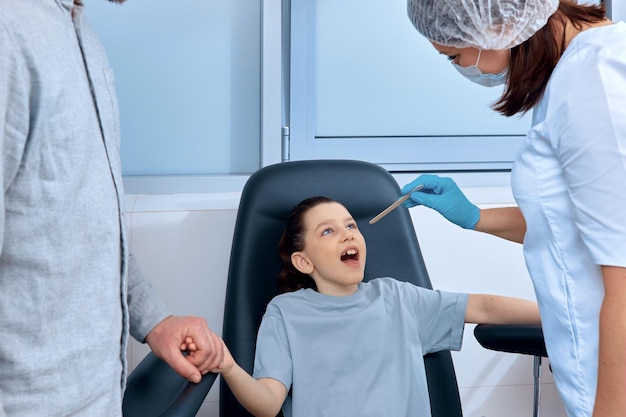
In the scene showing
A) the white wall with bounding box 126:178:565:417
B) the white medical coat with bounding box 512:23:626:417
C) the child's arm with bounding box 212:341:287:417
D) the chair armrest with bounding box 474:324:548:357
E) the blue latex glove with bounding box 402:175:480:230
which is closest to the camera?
the white medical coat with bounding box 512:23:626:417

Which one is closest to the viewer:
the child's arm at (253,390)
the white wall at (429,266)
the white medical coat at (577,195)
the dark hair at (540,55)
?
the white medical coat at (577,195)

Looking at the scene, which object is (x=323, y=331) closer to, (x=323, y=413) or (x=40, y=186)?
(x=323, y=413)

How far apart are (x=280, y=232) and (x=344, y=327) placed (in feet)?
0.95

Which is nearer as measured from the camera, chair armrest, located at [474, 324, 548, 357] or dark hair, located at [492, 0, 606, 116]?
dark hair, located at [492, 0, 606, 116]

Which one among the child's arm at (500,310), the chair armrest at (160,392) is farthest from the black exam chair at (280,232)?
the chair armrest at (160,392)

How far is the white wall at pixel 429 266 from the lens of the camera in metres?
1.94

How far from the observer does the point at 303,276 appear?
5.44ft

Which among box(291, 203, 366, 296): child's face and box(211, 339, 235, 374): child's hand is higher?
box(291, 203, 366, 296): child's face

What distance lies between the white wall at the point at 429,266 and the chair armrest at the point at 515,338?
2.00ft

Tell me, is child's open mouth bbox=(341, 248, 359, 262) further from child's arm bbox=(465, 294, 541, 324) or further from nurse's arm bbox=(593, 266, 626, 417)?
nurse's arm bbox=(593, 266, 626, 417)

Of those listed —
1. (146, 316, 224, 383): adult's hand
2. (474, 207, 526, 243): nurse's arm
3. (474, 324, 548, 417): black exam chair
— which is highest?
(474, 207, 526, 243): nurse's arm

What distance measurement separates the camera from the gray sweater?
0.78 m

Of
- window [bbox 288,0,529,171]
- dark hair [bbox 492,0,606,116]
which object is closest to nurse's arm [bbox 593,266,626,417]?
dark hair [bbox 492,0,606,116]

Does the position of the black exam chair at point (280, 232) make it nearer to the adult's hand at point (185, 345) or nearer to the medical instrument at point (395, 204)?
the medical instrument at point (395, 204)
